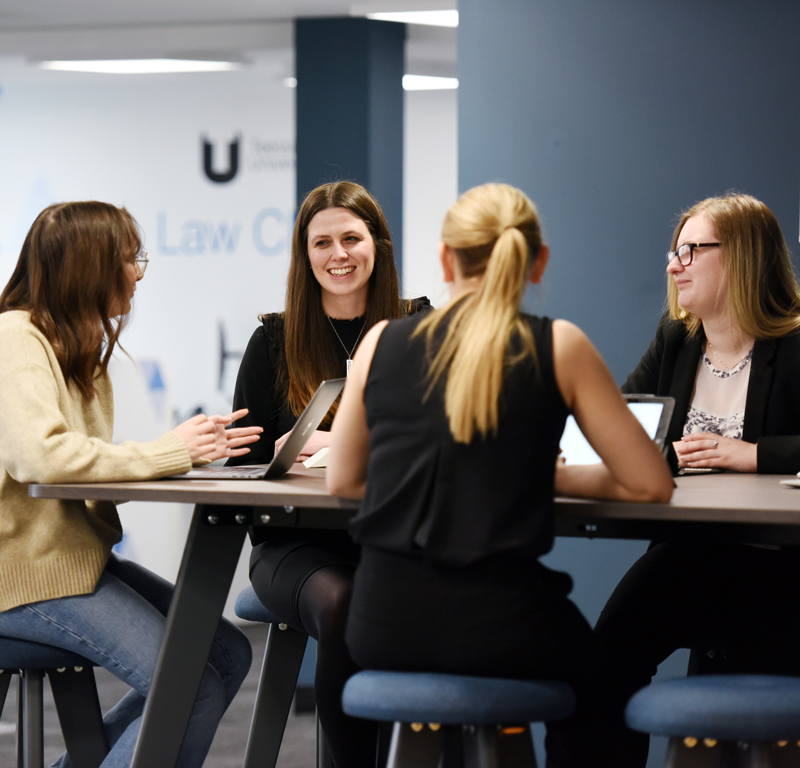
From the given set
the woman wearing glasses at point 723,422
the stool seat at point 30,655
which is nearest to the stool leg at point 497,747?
the woman wearing glasses at point 723,422

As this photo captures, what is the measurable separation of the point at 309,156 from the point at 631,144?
196cm

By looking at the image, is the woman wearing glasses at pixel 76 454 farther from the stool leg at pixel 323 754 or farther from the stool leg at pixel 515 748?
the stool leg at pixel 515 748

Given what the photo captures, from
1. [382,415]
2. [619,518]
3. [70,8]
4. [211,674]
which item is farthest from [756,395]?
[70,8]

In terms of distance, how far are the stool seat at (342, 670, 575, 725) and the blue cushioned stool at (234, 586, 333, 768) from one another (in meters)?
0.89

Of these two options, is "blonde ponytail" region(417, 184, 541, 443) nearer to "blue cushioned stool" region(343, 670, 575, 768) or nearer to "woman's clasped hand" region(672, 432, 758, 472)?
"blue cushioned stool" region(343, 670, 575, 768)

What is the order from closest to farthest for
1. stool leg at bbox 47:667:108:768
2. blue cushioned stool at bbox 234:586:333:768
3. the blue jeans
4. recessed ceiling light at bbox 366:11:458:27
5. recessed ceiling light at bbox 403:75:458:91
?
1. the blue jeans
2. stool leg at bbox 47:667:108:768
3. blue cushioned stool at bbox 234:586:333:768
4. recessed ceiling light at bbox 366:11:458:27
5. recessed ceiling light at bbox 403:75:458:91

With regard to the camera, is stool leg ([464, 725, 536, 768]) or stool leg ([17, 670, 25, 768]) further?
stool leg ([17, 670, 25, 768])

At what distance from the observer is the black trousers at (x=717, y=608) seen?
178 centimetres

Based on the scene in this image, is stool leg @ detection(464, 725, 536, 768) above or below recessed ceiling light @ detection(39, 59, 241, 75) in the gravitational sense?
below

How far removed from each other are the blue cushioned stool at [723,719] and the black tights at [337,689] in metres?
0.53

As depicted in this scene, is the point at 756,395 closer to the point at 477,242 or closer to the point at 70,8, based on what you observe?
the point at 477,242

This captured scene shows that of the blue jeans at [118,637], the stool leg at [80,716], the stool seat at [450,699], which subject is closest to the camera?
the stool seat at [450,699]

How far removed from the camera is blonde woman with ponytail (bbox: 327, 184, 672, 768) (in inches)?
50.2

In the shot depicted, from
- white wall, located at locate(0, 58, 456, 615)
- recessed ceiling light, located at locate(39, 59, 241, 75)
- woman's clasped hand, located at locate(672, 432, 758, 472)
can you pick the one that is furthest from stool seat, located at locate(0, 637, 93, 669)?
recessed ceiling light, located at locate(39, 59, 241, 75)
